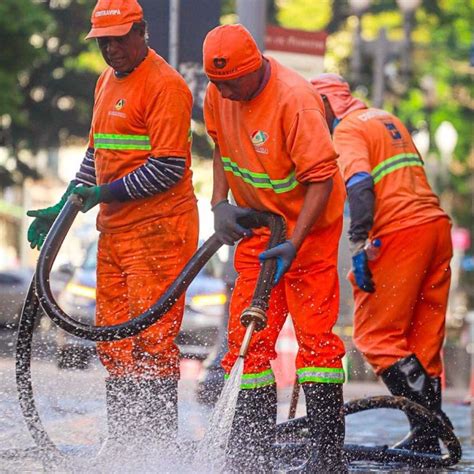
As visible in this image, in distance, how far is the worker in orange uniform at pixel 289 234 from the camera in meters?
6.05

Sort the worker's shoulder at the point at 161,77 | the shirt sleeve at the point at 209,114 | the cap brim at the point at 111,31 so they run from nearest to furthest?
the shirt sleeve at the point at 209,114, the cap brim at the point at 111,31, the worker's shoulder at the point at 161,77

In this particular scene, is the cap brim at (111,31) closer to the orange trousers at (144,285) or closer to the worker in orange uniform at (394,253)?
the orange trousers at (144,285)

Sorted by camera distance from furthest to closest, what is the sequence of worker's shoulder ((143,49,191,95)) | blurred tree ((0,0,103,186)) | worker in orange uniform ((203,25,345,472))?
blurred tree ((0,0,103,186)) → worker's shoulder ((143,49,191,95)) → worker in orange uniform ((203,25,345,472))

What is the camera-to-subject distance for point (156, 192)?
6605mm

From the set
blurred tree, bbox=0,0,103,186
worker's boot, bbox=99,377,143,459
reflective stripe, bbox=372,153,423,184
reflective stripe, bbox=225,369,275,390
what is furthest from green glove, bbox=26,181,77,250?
blurred tree, bbox=0,0,103,186

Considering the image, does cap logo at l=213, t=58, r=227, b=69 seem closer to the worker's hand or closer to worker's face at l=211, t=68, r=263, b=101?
worker's face at l=211, t=68, r=263, b=101

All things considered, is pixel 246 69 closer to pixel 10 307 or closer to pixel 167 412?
pixel 167 412

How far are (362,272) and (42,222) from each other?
56.7 inches

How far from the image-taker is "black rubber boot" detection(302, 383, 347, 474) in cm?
625

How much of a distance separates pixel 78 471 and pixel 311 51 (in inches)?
263

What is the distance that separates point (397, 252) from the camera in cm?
755

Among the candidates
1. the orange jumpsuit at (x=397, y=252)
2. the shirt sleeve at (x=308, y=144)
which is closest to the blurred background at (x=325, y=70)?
the orange jumpsuit at (x=397, y=252)

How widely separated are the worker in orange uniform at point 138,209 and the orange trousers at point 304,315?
0.46 meters

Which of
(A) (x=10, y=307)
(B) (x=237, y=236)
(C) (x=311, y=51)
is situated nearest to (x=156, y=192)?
(B) (x=237, y=236)
